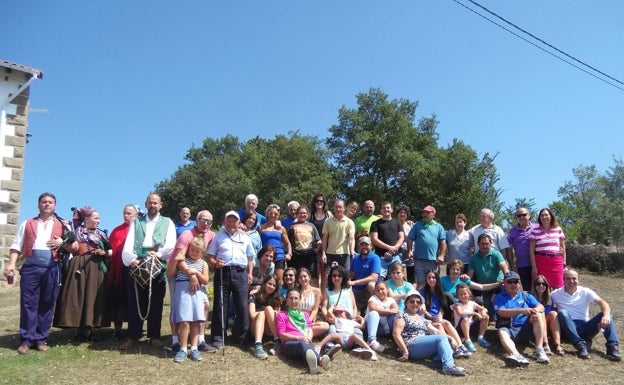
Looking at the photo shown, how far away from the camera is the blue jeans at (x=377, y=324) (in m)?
6.53

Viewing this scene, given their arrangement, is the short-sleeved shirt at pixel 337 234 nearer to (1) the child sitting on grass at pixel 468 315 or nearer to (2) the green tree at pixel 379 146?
(1) the child sitting on grass at pixel 468 315

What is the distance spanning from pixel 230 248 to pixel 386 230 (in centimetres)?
287

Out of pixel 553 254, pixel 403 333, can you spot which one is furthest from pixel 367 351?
pixel 553 254

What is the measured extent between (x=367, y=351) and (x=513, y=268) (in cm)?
323

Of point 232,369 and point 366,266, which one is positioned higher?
point 366,266

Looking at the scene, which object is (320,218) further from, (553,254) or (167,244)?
(553,254)

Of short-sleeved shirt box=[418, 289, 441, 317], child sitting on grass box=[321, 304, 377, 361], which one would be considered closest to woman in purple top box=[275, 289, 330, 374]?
child sitting on grass box=[321, 304, 377, 361]

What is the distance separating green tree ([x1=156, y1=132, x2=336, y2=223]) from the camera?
39.1m

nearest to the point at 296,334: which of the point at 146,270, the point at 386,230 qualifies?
the point at 146,270

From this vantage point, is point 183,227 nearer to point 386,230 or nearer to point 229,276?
point 229,276

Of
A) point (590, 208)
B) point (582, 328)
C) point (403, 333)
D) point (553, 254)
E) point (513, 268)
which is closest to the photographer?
point (403, 333)

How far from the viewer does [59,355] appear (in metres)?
5.70

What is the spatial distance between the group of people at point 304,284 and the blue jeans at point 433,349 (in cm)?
2

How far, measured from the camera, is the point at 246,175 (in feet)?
155
